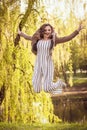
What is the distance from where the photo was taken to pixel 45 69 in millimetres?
6305

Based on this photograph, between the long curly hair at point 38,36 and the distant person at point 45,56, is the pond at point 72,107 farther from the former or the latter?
the long curly hair at point 38,36

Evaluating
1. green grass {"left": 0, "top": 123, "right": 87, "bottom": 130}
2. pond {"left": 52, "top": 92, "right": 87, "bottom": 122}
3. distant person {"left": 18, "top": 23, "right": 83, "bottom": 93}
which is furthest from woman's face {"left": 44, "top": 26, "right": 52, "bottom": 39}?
green grass {"left": 0, "top": 123, "right": 87, "bottom": 130}

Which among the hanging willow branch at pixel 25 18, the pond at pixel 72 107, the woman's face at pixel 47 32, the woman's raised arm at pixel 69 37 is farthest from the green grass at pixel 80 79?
the hanging willow branch at pixel 25 18

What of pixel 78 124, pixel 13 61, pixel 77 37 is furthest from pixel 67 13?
pixel 78 124

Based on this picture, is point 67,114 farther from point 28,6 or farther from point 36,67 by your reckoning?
point 28,6

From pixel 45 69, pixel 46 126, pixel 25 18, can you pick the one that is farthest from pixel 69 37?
pixel 46 126

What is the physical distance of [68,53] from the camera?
640 cm

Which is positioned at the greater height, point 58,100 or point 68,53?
point 68,53

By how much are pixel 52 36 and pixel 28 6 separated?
0.47 metres

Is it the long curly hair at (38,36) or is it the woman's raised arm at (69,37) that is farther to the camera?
the long curly hair at (38,36)

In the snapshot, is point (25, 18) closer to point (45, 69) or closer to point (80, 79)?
point (45, 69)

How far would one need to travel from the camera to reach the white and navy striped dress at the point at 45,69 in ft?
20.6

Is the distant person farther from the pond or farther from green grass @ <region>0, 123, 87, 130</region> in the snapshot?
green grass @ <region>0, 123, 87, 130</region>

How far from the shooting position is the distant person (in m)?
6.29
